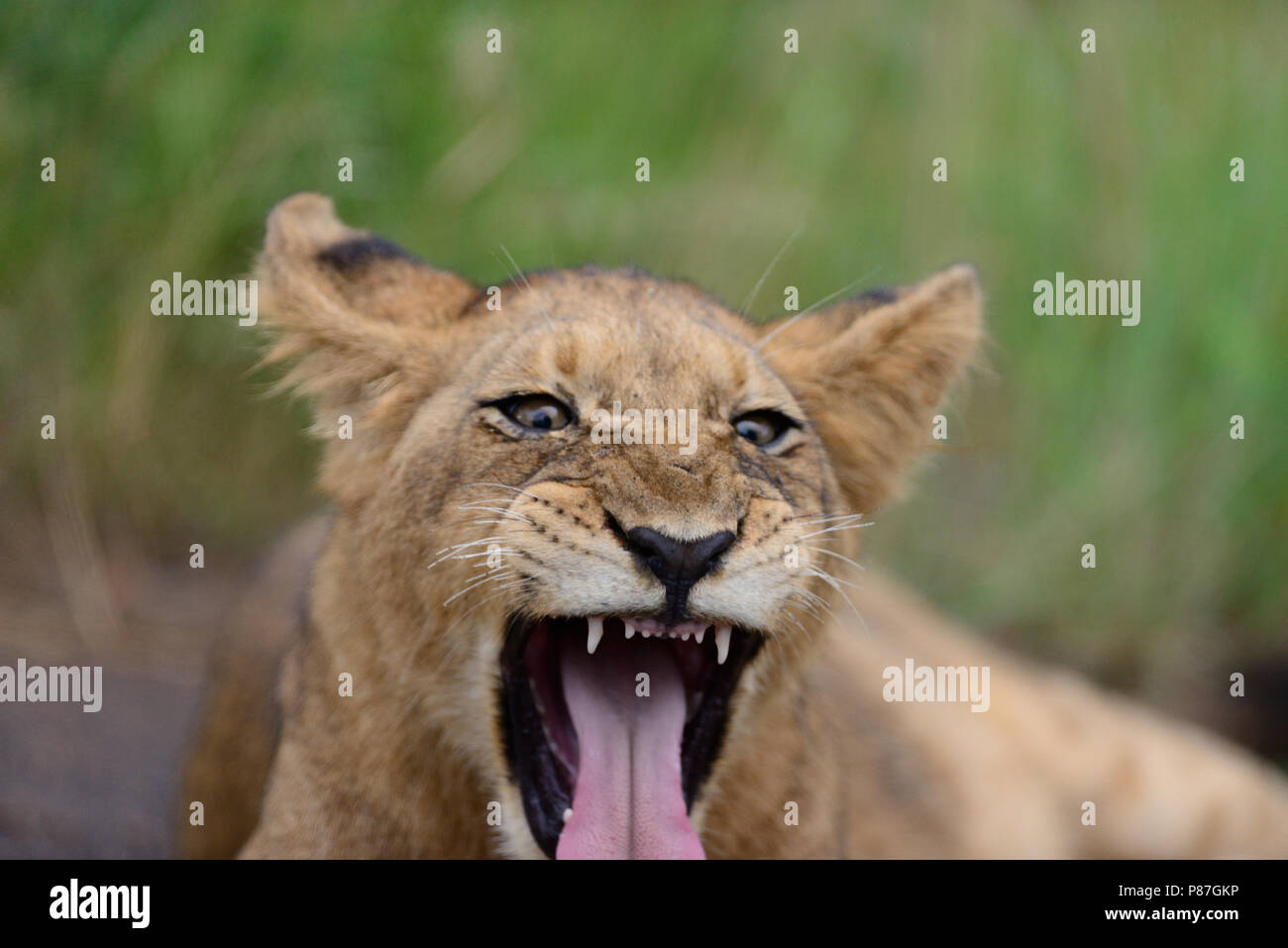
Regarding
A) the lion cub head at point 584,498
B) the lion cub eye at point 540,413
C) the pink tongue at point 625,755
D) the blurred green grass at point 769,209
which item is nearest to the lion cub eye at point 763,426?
the lion cub head at point 584,498

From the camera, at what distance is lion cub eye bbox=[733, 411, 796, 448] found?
10.8 feet

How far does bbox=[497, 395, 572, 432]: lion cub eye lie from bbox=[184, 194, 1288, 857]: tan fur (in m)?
0.04

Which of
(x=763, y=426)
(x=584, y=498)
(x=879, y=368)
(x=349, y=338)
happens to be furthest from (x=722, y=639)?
(x=349, y=338)

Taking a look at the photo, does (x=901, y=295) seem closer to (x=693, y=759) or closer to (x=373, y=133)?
(x=693, y=759)

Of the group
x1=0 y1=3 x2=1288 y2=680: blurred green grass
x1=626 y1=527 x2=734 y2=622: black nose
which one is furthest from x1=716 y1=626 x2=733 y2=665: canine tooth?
x1=0 y1=3 x2=1288 y2=680: blurred green grass

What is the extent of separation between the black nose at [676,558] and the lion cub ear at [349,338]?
899 millimetres

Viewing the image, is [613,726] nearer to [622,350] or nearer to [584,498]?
[584,498]

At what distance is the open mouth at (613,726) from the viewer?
3037 mm

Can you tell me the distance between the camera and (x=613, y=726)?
10.3 feet

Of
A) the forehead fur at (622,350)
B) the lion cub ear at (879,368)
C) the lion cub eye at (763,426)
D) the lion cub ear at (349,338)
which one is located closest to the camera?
the forehead fur at (622,350)

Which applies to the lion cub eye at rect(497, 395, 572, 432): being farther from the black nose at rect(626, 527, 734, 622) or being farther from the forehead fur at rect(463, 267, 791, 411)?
the black nose at rect(626, 527, 734, 622)

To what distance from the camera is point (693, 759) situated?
3.29 meters

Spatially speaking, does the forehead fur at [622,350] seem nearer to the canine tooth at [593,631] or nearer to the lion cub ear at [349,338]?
the lion cub ear at [349,338]

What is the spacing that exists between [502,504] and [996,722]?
330 cm
